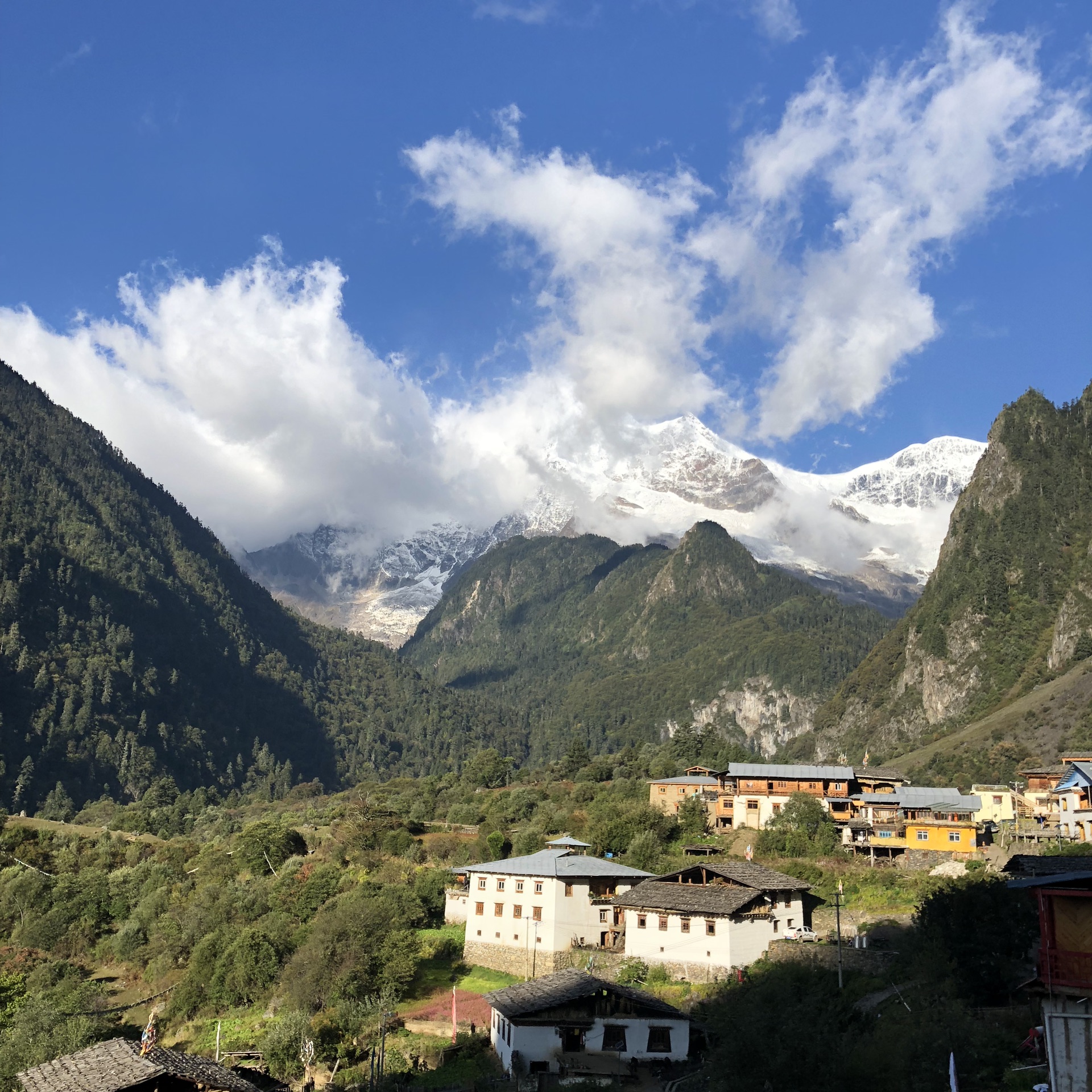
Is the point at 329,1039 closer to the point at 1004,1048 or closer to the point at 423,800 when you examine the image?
the point at 1004,1048

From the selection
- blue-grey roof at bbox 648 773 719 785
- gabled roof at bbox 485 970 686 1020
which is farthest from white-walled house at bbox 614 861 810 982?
blue-grey roof at bbox 648 773 719 785

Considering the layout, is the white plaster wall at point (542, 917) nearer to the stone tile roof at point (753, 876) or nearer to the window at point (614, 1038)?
the stone tile roof at point (753, 876)

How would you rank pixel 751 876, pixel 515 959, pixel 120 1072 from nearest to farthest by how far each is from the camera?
pixel 120 1072
pixel 751 876
pixel 515 959

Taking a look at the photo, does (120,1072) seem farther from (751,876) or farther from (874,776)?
(874,776)

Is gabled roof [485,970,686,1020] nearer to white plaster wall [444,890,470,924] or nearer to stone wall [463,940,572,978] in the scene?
stone wall [463,940,572,978]

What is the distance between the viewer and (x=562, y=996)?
44.8 meters

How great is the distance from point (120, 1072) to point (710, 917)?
3280cm

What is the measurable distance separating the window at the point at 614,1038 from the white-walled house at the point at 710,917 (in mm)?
10386

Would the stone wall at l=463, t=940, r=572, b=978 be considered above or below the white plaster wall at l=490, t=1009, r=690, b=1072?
above

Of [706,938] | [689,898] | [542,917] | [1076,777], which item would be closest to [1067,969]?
[706,938]

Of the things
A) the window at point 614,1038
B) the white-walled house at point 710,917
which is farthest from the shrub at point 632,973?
the window at point 614,1038

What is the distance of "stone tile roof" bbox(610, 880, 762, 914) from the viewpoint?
54125mm

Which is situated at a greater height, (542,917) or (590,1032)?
A: (542,917)

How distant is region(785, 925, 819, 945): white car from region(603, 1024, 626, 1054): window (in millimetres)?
14267
